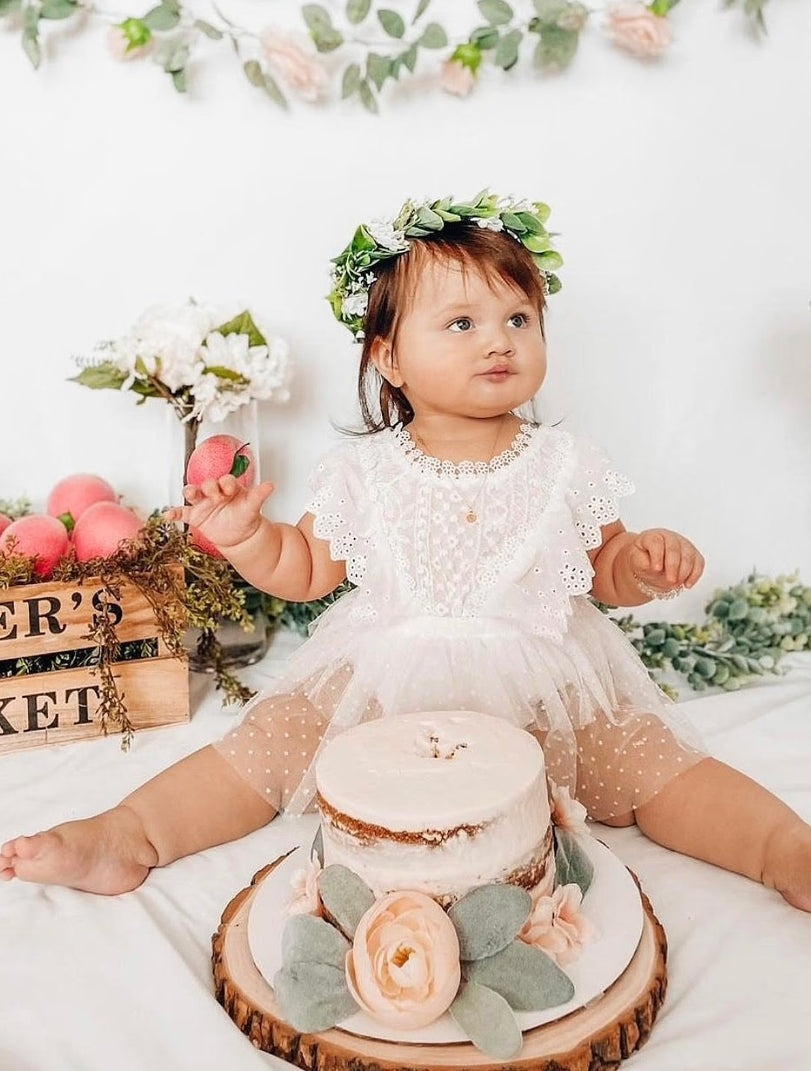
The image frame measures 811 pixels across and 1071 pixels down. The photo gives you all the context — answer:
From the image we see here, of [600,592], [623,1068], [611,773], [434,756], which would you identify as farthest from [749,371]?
[623,1068]

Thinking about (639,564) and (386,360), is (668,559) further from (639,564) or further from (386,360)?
(386,360)

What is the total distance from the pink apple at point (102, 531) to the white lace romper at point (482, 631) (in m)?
0.33

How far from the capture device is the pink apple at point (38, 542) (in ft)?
4.45

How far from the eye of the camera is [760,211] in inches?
68.9

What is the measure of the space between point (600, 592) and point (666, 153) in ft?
2.83

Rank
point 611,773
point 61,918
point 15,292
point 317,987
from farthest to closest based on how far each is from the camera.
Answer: point 15,292
point 611,773
point 61,918
point 317,987

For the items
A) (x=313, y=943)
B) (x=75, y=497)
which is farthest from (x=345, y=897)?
(x=75, y=497)

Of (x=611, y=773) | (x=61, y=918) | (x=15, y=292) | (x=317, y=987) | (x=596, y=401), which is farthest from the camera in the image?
(x=596, y=401)

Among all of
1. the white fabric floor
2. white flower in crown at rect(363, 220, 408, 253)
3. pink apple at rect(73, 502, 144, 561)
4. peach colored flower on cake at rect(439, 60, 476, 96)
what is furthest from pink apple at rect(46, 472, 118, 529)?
peach colored flower on cake at rect(439, 60, 476, 96)

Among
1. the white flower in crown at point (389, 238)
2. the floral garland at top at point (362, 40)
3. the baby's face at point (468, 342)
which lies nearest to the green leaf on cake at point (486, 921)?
the baby's face at point (468, 342)

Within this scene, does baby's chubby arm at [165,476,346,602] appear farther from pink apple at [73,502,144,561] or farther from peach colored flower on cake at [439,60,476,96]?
peach colored flower on cake at [439,60,476,96]

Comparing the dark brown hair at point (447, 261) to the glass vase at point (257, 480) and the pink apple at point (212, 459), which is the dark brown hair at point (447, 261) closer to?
the pink apple at point (212, 459)

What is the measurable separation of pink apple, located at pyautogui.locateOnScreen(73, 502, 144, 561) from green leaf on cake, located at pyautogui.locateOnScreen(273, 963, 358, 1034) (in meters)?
0.73

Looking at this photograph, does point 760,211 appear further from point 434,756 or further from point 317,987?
point 317,987
